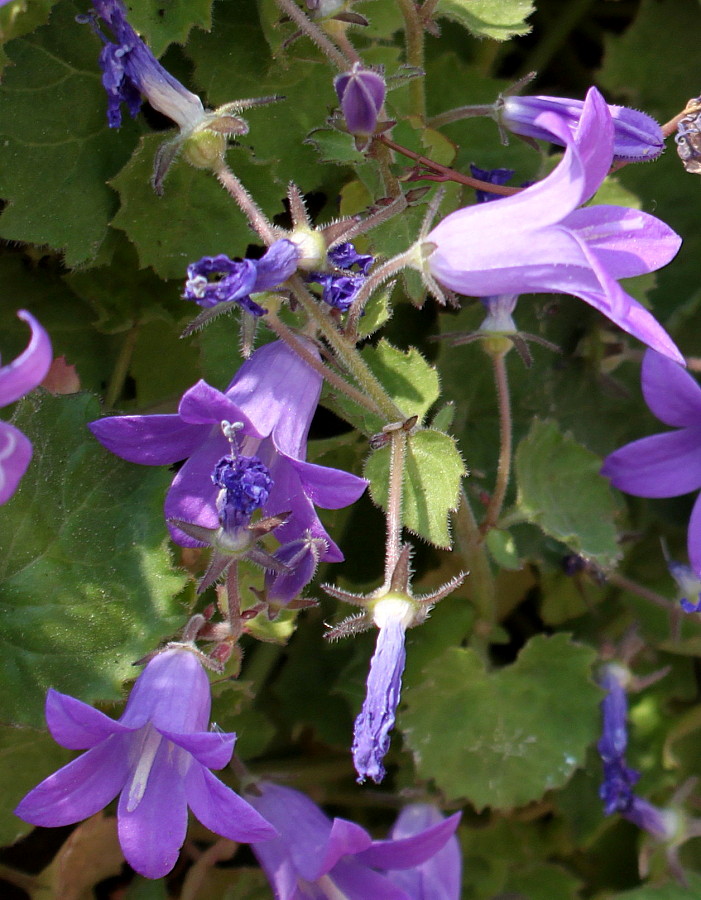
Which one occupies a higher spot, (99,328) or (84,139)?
(84,139)

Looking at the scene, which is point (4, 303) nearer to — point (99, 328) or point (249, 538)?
point (99, 328)

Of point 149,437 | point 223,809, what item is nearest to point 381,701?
point 223,809

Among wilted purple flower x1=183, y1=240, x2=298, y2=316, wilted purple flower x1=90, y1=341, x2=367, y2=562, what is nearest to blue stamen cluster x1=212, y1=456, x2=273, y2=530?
wilted purple flower x1=90, y1=341, x2=367, y2=562

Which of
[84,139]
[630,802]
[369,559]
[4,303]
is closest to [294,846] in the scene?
[369,559]

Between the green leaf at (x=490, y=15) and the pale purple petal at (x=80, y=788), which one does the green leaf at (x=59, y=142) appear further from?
the pale purple petal at (x=80, y=788)

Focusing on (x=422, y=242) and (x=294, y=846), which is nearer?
(x=422, y=242)

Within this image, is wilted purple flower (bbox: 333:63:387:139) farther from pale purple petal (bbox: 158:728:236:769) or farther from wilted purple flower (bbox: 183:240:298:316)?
pale purple petal (bbox: 158:728:236:769)

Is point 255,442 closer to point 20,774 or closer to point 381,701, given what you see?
point 381,701
